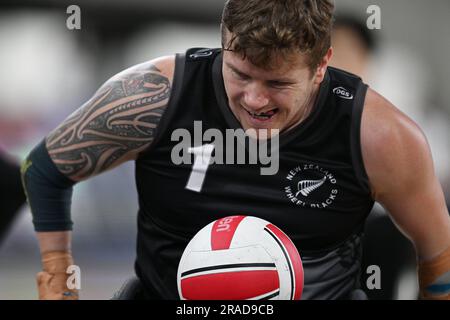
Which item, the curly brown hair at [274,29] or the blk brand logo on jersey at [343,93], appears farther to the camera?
the blk brand logo on jersey at [343,93]

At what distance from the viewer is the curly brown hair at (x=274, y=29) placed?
5.05 feet

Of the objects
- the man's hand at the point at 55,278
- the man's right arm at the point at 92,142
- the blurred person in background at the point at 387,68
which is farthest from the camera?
the blurred person in background at the point at 387,68

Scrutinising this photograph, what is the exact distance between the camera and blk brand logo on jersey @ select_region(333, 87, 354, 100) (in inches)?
71.2

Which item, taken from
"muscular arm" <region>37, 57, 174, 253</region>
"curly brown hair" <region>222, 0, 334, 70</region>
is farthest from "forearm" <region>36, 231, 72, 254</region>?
"curly brown hair" <region>222, 0, 334, 70</region>

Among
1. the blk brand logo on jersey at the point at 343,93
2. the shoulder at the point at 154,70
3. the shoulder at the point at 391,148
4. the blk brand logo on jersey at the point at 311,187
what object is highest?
the shoulder at the point at 154,70

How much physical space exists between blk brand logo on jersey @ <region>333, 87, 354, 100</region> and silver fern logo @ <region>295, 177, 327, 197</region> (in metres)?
0.23

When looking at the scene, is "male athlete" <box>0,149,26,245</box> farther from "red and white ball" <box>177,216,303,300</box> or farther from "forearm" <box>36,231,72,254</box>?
"red and white ball" <box>177,216,303,300</box>

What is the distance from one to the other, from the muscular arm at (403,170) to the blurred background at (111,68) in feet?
3.81

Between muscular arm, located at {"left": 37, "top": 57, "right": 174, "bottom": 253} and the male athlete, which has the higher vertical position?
muscular arm, located at {"left": 37, "top": 57, "right": 174, "bottom": 253}

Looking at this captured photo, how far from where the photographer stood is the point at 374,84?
302 cm

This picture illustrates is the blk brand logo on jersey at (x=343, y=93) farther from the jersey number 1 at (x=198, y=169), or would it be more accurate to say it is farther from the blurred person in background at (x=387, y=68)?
the blurred person in background at (x=387, y=68)

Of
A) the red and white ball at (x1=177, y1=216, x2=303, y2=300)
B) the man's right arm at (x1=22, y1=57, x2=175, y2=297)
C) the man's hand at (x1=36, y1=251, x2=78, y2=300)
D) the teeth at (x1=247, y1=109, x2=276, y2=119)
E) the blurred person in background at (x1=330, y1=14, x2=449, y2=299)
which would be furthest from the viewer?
the blurred person in background at (x1=330, y1=14, x2=449, y2=299)

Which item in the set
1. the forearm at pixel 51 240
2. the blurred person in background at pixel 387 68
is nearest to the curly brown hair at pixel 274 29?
the forearm at pixel 51 240
